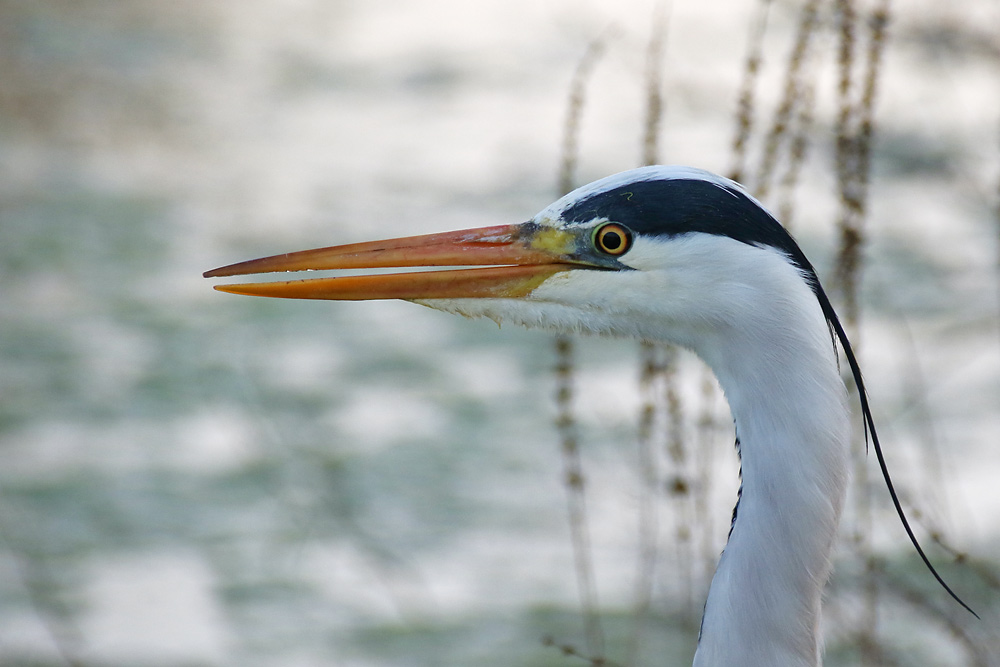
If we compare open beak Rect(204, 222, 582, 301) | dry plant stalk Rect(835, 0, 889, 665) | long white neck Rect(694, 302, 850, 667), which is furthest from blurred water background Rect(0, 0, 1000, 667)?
open beak Rect(204, 222, 582, 301)

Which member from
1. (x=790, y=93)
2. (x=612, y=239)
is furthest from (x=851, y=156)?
(x=612, y=239)

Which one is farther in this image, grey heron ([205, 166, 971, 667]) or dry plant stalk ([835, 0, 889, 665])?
dry plant stalk ([835, 0, 889, 665])

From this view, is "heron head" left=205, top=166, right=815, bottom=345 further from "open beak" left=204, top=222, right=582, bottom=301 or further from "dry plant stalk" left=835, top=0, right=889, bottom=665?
"dry plant stalk" left=835, top=0, right=889, bottom=665

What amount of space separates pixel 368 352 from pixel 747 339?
421cm

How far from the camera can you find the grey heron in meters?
1.98

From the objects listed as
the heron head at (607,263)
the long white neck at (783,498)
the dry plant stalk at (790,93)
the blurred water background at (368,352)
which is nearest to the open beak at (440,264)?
the heron head at (607,263)

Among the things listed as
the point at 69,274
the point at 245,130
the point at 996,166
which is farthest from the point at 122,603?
the point at 996,166

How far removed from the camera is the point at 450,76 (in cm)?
888

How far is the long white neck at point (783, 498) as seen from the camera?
6.46 feet

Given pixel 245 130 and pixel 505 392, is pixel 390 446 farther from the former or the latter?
pixel 245 130

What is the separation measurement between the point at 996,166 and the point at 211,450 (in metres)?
4.40

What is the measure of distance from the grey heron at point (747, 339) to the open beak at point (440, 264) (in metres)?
0.03

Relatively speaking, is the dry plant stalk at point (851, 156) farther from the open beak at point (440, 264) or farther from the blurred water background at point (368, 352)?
the open beak at point (440, 264)

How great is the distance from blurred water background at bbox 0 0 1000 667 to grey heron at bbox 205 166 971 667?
85 centimetres
